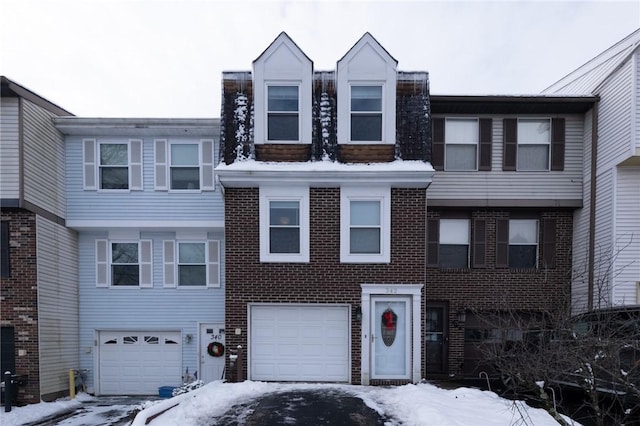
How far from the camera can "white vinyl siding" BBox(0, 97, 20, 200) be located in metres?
9.12

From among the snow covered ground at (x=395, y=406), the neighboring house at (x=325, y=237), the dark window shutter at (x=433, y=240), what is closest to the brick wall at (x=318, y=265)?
the neighboring house at (x=325, y=237)

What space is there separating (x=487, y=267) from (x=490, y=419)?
4.81 meters

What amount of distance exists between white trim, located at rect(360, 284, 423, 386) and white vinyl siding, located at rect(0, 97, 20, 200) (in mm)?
9416

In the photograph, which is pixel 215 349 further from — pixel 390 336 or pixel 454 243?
pixel 454 243

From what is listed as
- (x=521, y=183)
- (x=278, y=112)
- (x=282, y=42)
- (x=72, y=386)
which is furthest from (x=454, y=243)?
(x=72, y=386)

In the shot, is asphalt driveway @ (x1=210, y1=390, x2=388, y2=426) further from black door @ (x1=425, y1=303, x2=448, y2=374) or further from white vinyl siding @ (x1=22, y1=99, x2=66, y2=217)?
white vinyl siding @ (x1=22, y1=99, x2=66, y2=217)

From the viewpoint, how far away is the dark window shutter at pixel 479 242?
10133 mm

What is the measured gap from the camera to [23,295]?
9.41 metres

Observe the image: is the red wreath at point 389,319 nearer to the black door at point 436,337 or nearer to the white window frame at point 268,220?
the black door at point 436,337

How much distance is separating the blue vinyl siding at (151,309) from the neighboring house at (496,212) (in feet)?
22.2

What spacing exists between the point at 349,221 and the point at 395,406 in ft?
13.5

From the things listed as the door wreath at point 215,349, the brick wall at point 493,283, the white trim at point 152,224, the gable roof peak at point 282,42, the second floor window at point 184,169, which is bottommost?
the door wreath at point 215,349

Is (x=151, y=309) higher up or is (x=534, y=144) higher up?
(x=534, y=144)

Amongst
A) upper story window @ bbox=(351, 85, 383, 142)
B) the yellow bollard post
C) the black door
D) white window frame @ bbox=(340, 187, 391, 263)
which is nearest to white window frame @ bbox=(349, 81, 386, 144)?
upper story window @ bbox=(351, 85, 383, 142)
